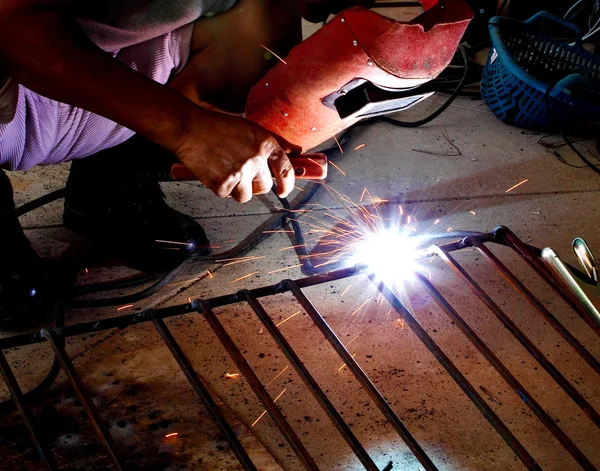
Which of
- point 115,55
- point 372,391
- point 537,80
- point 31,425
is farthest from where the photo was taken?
point 537,80

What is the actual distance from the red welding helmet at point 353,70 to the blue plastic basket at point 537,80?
1430mm

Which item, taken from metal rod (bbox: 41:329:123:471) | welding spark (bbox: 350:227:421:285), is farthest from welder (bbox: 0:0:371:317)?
welding spark (bbox: 350:227:421:285)

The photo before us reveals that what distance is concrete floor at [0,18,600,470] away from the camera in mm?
1285

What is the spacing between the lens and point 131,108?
3.76 feet

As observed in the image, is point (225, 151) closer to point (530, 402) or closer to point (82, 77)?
point (82, 77)

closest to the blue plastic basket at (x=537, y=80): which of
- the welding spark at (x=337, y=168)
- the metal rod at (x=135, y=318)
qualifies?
the welding spark at (x=337, y=168)

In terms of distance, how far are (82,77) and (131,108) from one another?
3.9 inches

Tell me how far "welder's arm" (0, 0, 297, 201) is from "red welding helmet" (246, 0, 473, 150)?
0.46 ft

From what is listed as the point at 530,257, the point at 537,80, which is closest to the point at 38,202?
the point at 530,257

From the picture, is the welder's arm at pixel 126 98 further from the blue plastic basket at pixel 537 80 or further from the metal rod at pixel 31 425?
the blue plastic basket at pixel 537 80

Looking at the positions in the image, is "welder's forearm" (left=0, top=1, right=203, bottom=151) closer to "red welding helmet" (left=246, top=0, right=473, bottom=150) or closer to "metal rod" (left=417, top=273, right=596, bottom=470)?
"red welding helmet" (left=246, top=0, right=473, bottom=150)

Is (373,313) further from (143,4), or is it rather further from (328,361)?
(143,4)

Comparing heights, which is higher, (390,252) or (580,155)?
(580,155)

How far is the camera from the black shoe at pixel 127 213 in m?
1.79
